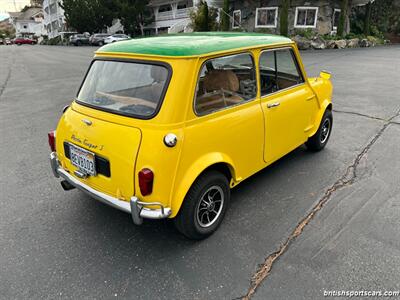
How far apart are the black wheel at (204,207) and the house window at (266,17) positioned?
2398 cm

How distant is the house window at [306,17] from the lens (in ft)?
74.2

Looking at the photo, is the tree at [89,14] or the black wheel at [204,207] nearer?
the black wheel at [204,207]

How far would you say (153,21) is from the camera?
39.6 meters

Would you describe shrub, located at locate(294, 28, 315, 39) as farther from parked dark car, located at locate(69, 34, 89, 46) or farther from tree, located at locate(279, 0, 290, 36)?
parked dark car, located at locate(69, 34, 89, 46)

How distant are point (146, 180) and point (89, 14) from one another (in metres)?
43.3

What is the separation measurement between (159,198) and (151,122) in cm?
62

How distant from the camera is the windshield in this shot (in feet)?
8.46

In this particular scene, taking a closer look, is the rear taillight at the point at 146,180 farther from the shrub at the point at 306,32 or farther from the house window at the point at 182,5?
the house window at the point at 182,5

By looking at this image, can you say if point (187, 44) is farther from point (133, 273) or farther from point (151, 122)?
point (133, 273)

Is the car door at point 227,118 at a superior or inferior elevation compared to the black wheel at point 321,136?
superior

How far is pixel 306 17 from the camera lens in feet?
75.1

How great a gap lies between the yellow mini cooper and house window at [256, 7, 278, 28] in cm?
2283

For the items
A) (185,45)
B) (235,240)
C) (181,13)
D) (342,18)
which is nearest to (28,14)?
(181,13)

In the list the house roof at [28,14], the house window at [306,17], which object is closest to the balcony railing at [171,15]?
the house window at [306,17]
